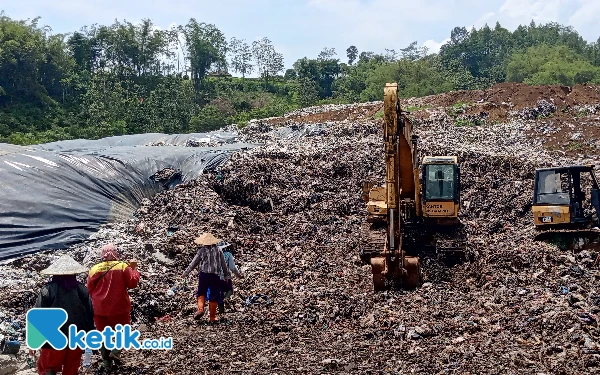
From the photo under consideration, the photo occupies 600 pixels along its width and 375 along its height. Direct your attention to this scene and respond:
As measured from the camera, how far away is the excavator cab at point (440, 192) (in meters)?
9.57

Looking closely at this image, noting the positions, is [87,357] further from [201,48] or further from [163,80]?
[201,48]

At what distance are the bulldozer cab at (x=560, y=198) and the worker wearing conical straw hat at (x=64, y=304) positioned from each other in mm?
7439

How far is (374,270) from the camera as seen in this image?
7824 mm

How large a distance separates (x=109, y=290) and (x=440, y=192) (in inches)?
235

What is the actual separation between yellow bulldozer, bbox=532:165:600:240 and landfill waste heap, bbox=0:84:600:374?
0.24 meters

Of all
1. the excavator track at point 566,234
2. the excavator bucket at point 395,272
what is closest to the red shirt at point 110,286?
the excavator bucket at point 395,272

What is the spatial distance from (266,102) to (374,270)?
35.2 m

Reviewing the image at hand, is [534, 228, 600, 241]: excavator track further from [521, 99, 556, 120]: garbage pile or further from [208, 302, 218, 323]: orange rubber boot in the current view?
[521, 99, 556, 120]: garbage pile

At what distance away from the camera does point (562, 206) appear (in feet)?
30.8

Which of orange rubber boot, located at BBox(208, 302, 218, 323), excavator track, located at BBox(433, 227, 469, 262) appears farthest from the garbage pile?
orange rubber boot, located at BBox(208, 302, 218, 323)

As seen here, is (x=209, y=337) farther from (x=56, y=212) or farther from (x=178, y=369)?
(x=56, y=212)

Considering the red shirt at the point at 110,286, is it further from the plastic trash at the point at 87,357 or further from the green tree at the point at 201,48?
the green tree at the point at 201,48

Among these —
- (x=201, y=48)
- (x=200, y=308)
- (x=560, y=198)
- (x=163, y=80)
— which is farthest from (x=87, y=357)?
(x=201, y=48)

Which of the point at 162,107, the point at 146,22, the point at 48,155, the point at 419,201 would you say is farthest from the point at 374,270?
the point at 146,22
